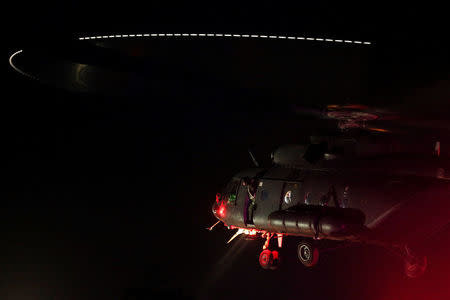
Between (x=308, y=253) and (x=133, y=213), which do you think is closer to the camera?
(x=308, y=253)

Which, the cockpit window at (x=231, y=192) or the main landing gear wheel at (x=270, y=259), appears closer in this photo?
the main landing gear wheel at (x=270, y=259)

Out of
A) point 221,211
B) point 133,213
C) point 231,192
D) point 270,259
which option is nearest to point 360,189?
point 270,259

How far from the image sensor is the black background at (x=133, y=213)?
2011 centimetres

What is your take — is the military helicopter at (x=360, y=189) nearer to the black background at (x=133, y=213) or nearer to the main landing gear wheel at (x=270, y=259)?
the main landing gear wheel at (x=270, y=259)

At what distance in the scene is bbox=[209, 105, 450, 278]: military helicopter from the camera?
8.40 meters

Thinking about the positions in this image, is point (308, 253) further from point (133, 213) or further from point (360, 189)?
point (133, 213)

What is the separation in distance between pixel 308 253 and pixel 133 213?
13.8 meters

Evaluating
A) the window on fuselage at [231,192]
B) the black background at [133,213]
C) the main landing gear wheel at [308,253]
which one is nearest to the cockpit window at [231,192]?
the window on fuselage at [231,192]

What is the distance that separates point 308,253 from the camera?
32.8 ft

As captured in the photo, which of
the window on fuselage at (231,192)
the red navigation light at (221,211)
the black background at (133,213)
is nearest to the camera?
the window on fuselage at (231,192)

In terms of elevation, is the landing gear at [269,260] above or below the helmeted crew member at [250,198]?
below

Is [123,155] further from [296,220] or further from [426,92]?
[426,92]

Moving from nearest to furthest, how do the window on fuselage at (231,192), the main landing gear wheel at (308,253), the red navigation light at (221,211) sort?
the main landing gear wheel at (308,253), the window on fuselage at (231,192), the red navigation light at (221,211)

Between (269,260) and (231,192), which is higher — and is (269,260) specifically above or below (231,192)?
below
